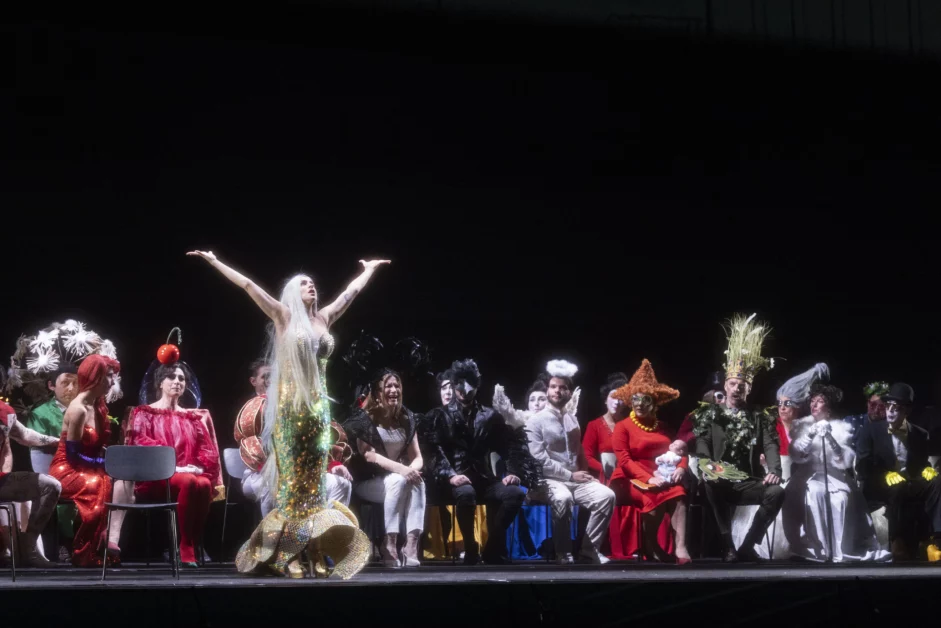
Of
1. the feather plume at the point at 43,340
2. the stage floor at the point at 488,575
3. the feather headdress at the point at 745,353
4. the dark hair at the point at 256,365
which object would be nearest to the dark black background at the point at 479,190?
the feather plume at the point at 43,340

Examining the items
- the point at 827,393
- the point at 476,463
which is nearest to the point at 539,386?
the point at 476,463

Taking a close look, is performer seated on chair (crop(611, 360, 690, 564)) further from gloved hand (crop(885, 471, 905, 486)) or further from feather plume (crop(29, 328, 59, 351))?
feather plume (crop(29, 328, 59, 351))

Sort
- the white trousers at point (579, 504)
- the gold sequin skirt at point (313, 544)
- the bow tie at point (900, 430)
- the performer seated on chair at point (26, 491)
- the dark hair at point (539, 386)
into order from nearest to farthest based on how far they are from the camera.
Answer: the gold sequin skirt at point (313, 544), the performer seated on chair at point (26, 491), the white trousers at point (579, 504), the dark hair at point (539, 386), the bow tie at point (900, 430)

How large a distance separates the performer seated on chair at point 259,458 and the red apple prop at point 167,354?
1.60ft

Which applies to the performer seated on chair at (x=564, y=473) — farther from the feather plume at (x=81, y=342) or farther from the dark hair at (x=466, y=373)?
the feather plume at (x=81, y=342)

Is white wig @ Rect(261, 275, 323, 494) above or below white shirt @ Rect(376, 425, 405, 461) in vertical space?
above

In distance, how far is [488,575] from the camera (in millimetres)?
5340

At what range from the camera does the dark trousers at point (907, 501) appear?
23.7 feet

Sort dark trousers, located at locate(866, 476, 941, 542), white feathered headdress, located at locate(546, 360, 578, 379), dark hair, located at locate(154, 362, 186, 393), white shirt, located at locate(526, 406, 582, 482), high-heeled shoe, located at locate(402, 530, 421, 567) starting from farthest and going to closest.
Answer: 1. dark trousers, located at locate(866, 476, 941, 542)
2. white feathered headdress, located at locate(546, 360, 578, 379)
3. white shirt, located at locate(526, 406, 582, 482)
4. dark hair, located at locate(154, 362, 186, 393)
5. high-heeled shoe, located at locate(402, 530, 421, 567)

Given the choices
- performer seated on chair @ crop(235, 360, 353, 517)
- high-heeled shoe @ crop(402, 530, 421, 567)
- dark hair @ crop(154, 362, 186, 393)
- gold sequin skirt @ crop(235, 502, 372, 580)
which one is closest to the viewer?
gold sequin skirt @ crop(235, 502, 372, 580)

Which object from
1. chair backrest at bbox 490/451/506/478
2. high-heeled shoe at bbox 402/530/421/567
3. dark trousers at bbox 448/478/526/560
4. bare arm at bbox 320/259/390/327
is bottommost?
high-heeled shoe at bbox 402/530/421/567

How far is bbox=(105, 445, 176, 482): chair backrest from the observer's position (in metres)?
5.34

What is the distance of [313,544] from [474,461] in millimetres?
1548

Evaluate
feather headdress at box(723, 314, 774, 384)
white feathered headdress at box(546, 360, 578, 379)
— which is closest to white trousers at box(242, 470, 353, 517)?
white feathered headdress at box(546, 360, 578, 379)
